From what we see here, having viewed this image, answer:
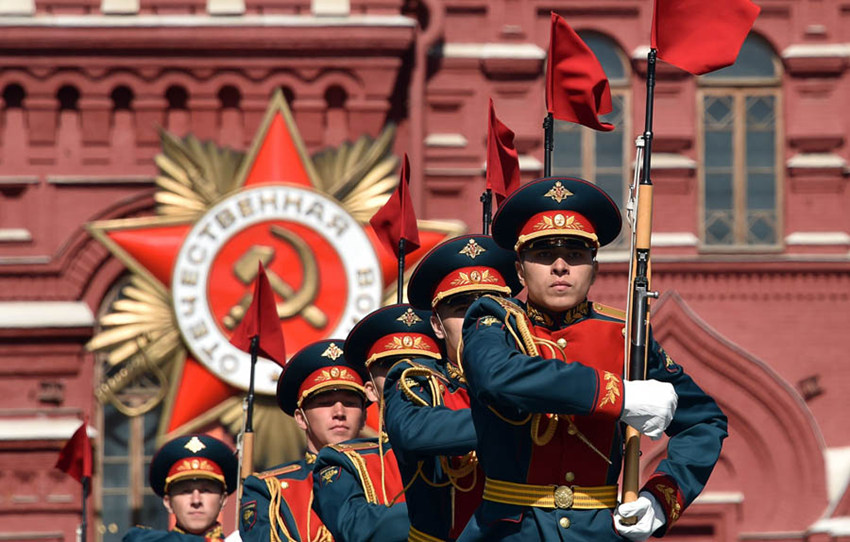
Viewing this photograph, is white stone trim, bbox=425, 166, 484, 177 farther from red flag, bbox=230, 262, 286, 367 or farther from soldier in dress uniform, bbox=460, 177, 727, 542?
soldier in dress uniform, bbox=460, 177, 727, 542

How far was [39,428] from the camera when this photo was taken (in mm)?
15953

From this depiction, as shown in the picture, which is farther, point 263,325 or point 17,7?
point 17,7

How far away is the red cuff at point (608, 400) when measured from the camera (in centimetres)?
551

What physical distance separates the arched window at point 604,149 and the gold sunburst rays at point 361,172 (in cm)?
138

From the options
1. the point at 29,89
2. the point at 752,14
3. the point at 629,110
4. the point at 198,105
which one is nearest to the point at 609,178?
the point at 629,110

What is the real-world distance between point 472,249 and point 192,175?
9.33 metres

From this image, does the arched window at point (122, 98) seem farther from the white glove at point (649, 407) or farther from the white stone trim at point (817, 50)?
the white glove at point (649, 407)

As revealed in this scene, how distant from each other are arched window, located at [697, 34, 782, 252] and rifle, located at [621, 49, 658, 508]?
10775mm

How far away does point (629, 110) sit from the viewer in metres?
16.6

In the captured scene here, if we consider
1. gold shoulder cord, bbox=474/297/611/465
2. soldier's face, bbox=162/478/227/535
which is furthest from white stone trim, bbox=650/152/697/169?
gold shoulder cord, bbox=474/297/611/465

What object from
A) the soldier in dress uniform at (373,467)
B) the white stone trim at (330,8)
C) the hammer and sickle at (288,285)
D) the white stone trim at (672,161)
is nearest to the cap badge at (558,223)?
the soldier in dress uniform at (373,467)

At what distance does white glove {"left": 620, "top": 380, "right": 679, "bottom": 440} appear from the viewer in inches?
216

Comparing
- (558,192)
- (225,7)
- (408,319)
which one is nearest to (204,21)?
(225,7)

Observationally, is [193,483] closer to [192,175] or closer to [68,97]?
[192,175]
